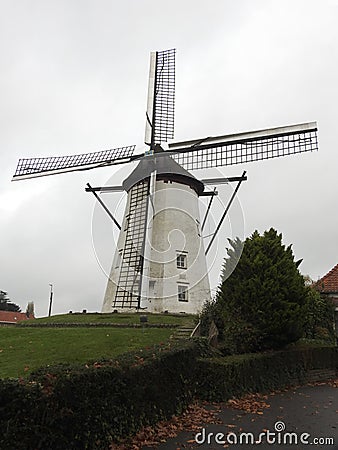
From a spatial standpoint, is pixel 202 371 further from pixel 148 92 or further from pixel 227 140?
pixel 148 92

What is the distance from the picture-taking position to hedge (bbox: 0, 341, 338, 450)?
4902mm

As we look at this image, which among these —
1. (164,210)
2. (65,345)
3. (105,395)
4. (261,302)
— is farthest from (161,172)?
(105,395)

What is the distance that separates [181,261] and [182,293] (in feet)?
4.61

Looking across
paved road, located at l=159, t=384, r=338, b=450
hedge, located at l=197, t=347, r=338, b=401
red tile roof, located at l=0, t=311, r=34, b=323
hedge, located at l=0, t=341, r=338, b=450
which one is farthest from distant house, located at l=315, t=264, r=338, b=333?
red tile roof, located at l=0, t=311, r=34, b=323

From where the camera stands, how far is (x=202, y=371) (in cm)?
974

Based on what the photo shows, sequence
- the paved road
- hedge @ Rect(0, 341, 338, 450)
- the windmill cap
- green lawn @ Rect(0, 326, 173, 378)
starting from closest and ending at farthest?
hedge @ Rect(0, 341, 338, 450) → the paved road → green lawn @ Rect(0, 326, 173, 378) → the windmill cap

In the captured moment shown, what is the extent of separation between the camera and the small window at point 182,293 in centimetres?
1970

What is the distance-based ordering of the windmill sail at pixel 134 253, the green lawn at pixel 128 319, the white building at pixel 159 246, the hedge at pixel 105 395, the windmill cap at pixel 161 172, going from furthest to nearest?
the windmill cap at pixel 161 172
the white building at pixel 159 246
the windmill sail at pixel 134 253
the green lawn at pixel 128 319
the hedge at pixel 105 395

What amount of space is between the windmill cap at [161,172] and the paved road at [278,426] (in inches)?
479

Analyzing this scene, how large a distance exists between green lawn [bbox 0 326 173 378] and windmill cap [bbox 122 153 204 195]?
7.60 metres

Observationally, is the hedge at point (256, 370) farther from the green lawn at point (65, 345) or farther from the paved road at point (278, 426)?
the green lawn at point (65, 345)

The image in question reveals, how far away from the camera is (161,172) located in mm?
20672

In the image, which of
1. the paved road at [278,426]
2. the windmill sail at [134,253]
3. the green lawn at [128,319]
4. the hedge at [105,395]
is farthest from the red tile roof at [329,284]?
the hedge at [105,395]

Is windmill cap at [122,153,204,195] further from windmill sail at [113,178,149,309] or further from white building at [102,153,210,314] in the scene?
windmill sail at [113,178,149,309]
